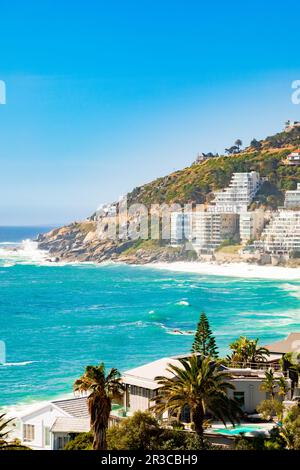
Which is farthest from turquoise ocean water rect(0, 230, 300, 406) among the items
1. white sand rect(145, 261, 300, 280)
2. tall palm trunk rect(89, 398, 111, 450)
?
tall palm trunk rect(89, 398, 111, 450)

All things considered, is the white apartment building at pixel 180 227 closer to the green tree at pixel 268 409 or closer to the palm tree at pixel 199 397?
the green tree at pixel 268 409

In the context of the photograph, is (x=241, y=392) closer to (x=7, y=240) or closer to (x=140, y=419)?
(x=140, y=419)

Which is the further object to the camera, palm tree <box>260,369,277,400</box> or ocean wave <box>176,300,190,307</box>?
ocean wave <box>176,300,190,307</box>

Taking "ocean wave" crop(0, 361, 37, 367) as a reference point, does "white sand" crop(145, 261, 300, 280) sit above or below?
above

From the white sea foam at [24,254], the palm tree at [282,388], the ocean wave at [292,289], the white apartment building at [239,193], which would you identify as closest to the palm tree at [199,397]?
the palm tree at [282,388]

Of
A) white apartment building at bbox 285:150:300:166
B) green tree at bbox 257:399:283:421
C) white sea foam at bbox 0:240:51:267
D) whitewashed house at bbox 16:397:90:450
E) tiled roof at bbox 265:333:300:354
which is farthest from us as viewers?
white apartment building at bbox 285:150:300:166

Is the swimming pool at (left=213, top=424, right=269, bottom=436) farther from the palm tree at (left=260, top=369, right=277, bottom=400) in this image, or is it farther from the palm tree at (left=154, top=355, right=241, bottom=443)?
the palm tree at (left=260, top=369, right=277, bottom=400)
